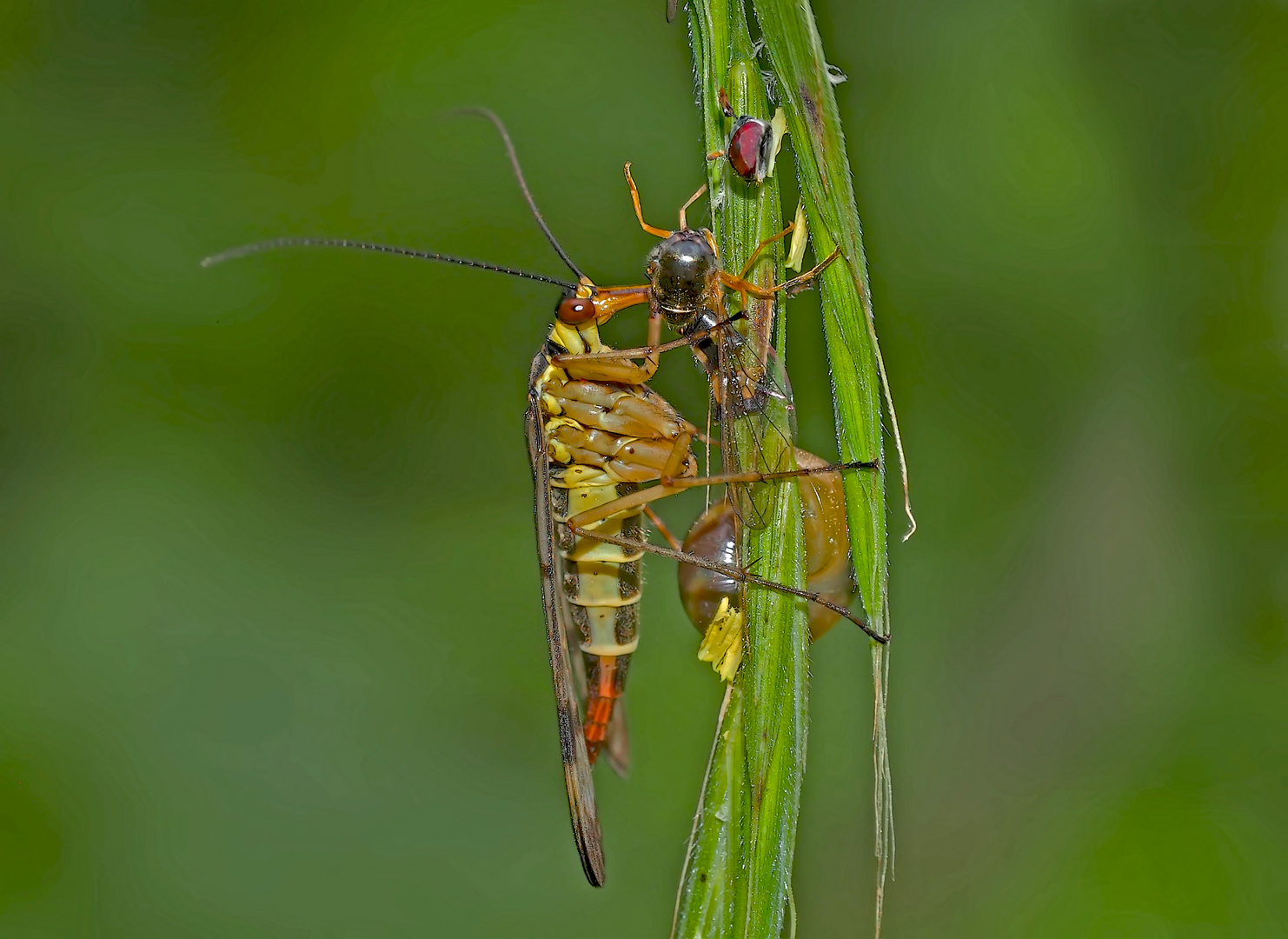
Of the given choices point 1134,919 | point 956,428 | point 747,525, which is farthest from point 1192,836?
point 747,525

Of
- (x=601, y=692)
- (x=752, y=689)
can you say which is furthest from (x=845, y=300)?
(x=601, y=692)

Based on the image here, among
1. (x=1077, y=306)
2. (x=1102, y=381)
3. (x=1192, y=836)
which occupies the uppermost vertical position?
(x=1077, y=306)

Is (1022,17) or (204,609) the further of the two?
(204,609)

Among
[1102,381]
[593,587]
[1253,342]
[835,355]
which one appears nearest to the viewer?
[835,355]

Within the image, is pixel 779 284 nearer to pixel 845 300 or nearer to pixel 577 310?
pixel 845 300

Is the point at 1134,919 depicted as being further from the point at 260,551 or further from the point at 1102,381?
the point at 260,551

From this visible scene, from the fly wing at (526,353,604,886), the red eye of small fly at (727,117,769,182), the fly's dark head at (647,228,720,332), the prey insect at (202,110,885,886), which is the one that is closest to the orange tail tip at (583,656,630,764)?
the prey insect at (202,110,885,886)

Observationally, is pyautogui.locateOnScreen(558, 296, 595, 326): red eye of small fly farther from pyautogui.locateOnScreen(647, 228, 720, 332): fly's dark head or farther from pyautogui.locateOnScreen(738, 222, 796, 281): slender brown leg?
pyautogui.locateOnScreen(738, 222, 796, 281): slender brown leg

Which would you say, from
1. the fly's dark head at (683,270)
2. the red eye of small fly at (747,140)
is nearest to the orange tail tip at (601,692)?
the fly's dark head at (683,270)
